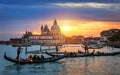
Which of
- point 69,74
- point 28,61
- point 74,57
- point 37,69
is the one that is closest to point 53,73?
point 69,74

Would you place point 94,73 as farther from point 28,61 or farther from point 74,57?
point 74,57

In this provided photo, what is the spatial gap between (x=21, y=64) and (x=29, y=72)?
272 inches

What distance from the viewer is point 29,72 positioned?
3844 centimetres

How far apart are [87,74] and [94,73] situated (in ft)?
3.10

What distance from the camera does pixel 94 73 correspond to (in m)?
36.6

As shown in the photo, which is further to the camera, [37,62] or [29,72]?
[37,62]

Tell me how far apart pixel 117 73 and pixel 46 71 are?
744 centimetres

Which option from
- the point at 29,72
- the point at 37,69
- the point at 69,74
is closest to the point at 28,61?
the point at 37,69

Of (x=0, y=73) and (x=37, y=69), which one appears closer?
(x=0, y=73)

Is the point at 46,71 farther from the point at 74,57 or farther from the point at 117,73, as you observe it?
the point at 74,57

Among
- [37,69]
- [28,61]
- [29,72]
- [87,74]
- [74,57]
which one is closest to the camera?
[87,74]

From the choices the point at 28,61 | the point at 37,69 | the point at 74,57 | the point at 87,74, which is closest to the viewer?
the point at 87,74

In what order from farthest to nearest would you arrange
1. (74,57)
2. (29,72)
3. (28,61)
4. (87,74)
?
1. (74,57)
2. (28,61)
3. (29,72)
4. (87,74)

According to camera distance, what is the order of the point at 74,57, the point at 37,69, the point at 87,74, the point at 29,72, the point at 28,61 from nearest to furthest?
the point at 87,74
the point at 29,72
the point at 37,69
the point at 28,61
the point at 74,57
